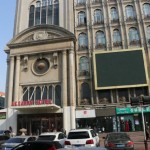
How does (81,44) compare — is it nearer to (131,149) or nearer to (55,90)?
(55,90)

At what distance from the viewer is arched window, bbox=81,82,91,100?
39.7m

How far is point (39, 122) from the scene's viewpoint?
38156 millimetres

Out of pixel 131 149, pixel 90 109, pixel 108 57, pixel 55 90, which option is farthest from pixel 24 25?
pixel 131 149

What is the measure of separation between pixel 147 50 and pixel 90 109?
1385 cm

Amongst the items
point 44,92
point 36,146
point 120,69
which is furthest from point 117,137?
point 44,92

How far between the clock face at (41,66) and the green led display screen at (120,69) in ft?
29.1

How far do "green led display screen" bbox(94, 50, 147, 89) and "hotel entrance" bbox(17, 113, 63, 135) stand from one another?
8.68 meters

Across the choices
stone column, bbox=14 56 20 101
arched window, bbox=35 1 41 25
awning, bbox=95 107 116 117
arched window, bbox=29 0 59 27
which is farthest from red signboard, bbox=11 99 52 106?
arched window, bbox=35 1 41 25

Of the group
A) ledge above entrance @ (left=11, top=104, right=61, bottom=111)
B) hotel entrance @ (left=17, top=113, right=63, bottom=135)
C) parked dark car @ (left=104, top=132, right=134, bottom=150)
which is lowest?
parked dark car @ (left=104, top=132, right=134, bottom=150)

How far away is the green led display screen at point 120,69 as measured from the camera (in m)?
37.4

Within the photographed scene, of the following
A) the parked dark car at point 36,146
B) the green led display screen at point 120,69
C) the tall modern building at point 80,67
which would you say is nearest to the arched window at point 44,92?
the tall modern building at point 80,67

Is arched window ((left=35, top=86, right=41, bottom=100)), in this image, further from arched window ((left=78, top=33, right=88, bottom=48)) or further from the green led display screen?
arched window ((left=78, top=33, right=88, bottom=48))

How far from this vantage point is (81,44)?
141 feet

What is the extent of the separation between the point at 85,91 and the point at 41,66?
29.1ft
